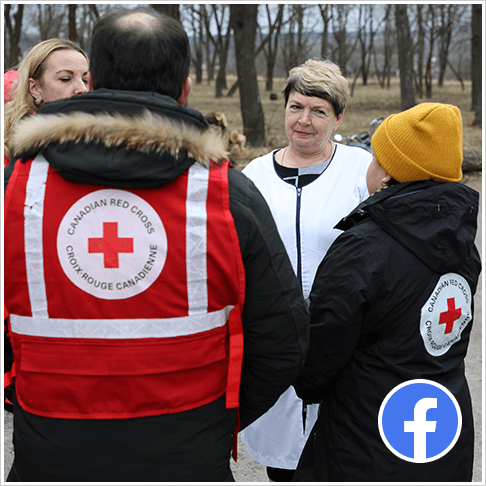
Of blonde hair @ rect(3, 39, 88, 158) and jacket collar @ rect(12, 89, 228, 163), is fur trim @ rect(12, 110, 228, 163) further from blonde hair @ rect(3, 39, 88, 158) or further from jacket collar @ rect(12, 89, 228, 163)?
blonde hair @ rect(3, 39, 88, 158)

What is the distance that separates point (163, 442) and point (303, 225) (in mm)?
1369

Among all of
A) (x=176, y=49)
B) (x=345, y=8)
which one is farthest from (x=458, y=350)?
(x=345, y=8)

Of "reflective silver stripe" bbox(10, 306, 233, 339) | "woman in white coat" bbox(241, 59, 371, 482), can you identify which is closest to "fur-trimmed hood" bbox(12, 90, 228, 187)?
"reflective silver stripe" bbox(10, 306, 233, 339)

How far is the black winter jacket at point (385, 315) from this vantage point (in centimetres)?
172

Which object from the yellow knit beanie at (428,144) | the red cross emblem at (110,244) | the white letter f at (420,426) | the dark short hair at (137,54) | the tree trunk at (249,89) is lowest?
the white letter f at (420,426)

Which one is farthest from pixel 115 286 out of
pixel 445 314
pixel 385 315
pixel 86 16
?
pixel 86 16

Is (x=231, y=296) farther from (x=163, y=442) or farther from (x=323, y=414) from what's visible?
(x=323, y=414)

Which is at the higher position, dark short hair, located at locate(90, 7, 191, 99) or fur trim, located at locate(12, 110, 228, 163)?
dark short hair, located at locate(90, 7, 191, 99)

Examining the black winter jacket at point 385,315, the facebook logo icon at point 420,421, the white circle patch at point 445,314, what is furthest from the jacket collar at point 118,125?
the facebook logo icon at point 420,421

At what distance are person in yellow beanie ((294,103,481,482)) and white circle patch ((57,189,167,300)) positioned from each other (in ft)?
2.05

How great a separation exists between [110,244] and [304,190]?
1.43 m

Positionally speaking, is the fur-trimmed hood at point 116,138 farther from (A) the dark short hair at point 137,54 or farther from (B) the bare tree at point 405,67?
(B) the bare tree at point 405,67

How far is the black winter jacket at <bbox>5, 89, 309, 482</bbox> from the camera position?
1.38 meters

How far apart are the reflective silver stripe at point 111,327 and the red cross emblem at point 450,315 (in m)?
0.80
